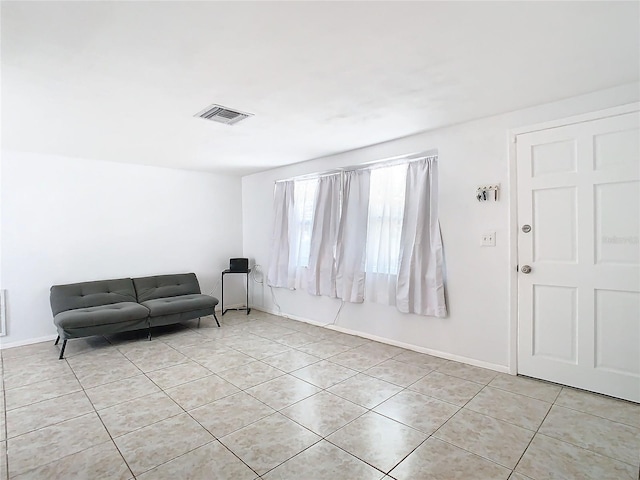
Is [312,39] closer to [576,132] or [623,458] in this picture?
[576,132]

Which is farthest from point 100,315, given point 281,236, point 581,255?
point 581,255

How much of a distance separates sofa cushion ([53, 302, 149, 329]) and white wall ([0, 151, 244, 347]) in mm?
656

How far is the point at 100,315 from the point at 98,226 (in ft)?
4.70

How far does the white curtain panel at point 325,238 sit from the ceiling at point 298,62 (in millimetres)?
1218

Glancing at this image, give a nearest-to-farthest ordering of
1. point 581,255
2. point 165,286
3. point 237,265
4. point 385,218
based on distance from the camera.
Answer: point 581,255, point 385,218, point 165,286, point 237,265

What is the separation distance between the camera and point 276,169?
17.6ft

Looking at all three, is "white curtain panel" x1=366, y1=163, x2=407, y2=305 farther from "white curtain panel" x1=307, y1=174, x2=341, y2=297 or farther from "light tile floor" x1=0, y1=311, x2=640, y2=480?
"light tile floor" x1=0, y1=311, x2=640, y2=480

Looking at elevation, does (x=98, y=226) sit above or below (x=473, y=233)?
above

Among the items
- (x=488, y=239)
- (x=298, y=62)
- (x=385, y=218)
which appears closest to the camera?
(x=298, y=62)

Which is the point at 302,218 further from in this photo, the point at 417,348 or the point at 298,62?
the point at 298,62

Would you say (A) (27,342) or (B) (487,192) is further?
(A) (27,342)

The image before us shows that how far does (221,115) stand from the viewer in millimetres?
2941

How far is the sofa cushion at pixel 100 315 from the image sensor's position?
11.7 ft

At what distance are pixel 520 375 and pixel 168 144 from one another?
4158mm
